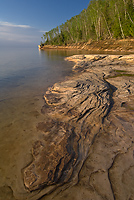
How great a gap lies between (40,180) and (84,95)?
3927 millimetres

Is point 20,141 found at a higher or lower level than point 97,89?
lower

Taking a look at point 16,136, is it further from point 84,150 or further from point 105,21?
point 105,21

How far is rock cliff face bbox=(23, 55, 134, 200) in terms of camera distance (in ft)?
7.57

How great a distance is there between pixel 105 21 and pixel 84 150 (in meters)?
48.0

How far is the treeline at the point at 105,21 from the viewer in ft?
104

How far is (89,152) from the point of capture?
3098mm

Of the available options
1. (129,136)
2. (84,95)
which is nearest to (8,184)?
(129,136)

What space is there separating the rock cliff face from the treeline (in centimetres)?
3556

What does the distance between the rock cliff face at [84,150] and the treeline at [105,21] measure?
3556cm

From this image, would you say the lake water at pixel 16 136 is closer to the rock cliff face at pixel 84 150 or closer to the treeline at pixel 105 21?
the rock cliff face at pixel 84 150

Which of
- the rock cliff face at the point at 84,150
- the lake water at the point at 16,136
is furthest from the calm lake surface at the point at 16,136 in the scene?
the rock cliff face at the point at 84,150

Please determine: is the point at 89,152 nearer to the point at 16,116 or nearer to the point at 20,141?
the point at 20,141

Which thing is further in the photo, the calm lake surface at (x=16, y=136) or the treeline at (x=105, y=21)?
the treeline at (x=105, y=21)

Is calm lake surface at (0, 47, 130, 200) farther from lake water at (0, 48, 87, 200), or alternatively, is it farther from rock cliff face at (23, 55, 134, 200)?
rock cliff face at (23, 55, 134, 200)
